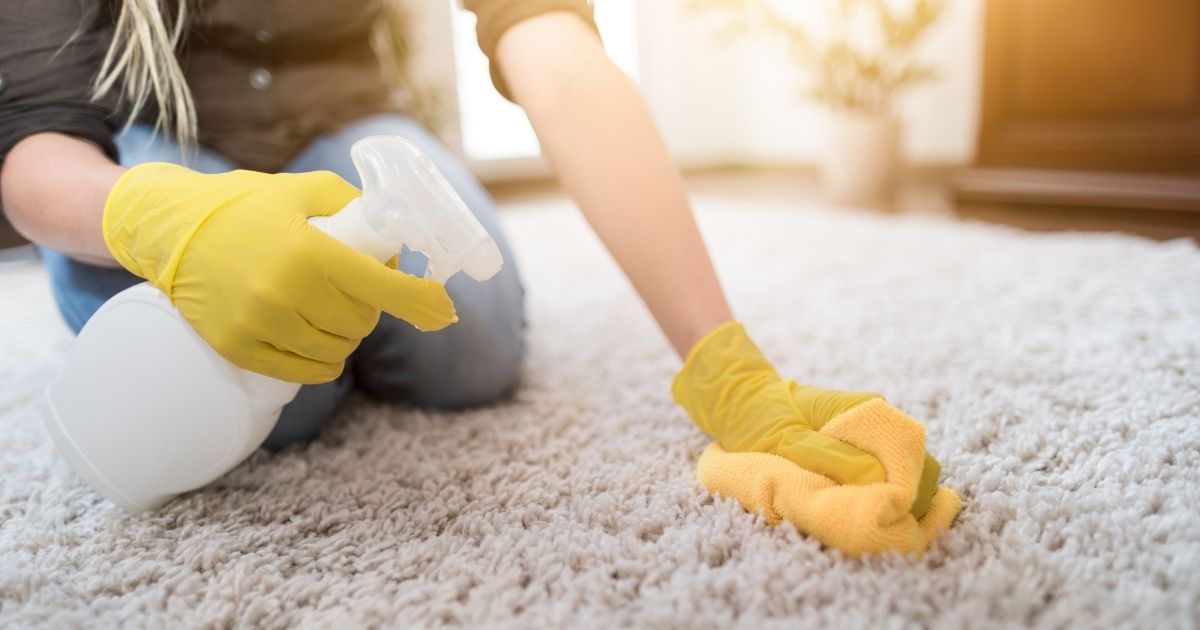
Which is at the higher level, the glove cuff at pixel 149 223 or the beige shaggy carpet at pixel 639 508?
the glove cuff at pixel 149 223

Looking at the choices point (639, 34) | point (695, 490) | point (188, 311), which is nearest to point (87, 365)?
point (188, 311)

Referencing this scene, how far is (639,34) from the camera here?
9.34 feet

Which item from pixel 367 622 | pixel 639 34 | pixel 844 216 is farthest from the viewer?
pixel 639 34

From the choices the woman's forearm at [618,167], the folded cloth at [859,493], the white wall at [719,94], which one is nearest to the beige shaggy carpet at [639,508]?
the folded cloth at [859,493]

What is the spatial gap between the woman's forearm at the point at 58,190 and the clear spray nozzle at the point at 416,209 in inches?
7.4

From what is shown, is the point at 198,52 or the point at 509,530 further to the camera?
the point at 198,52

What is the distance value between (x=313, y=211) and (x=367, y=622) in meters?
0.22

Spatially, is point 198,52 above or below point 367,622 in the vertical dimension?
above

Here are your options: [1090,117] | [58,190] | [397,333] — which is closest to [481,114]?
[1090,117]

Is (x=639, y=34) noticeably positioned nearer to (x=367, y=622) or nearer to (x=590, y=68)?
(x=590, y=68)

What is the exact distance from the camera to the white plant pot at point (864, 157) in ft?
6.39

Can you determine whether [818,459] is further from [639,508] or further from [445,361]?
[445,361]

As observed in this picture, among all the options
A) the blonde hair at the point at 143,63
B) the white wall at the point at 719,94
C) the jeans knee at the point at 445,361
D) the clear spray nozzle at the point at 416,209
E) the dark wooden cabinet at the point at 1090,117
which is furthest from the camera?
the white wall at the point at 719,94

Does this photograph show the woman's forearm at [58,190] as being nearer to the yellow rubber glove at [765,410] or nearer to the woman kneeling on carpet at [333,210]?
the woman kneeling on carpet at [333,210]
